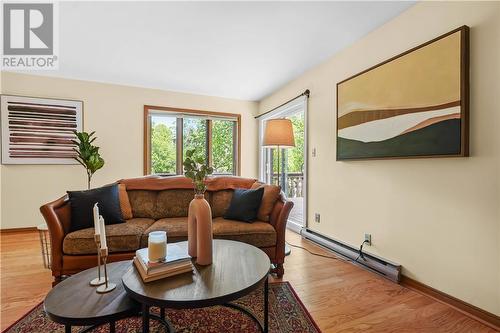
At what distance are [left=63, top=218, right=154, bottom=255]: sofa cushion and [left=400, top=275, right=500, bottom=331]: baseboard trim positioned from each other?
2.32 metres

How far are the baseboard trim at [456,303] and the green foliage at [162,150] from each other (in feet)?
12.5

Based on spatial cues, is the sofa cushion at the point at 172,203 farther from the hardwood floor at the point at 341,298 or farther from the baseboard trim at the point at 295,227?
the baseboard trim at the point at 295,227

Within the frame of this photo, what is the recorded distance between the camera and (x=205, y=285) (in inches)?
46.1

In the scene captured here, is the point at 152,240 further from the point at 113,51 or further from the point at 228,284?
the point at 113,51

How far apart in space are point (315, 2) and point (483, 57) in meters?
1.25

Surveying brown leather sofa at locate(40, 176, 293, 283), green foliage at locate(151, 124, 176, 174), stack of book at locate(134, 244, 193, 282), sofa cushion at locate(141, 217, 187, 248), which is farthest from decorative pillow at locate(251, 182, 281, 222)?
green foliage at locate(151, 124, 176, 174)

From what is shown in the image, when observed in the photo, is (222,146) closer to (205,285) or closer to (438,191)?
(438,191)

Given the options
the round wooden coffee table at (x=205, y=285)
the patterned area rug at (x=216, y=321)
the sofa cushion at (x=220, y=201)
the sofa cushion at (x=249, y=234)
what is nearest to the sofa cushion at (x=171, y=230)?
the sofa cushion at (x=249, y=234)

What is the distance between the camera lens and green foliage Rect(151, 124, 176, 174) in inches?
175

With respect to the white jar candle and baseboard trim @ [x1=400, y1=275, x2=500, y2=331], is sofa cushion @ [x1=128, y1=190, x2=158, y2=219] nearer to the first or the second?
the white jar candle

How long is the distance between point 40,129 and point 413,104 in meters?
4.80

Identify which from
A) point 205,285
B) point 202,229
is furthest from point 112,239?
point 205,285

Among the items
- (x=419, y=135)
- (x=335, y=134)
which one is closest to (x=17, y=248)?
(x=335, y=134)

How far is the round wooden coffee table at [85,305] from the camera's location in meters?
1.03
